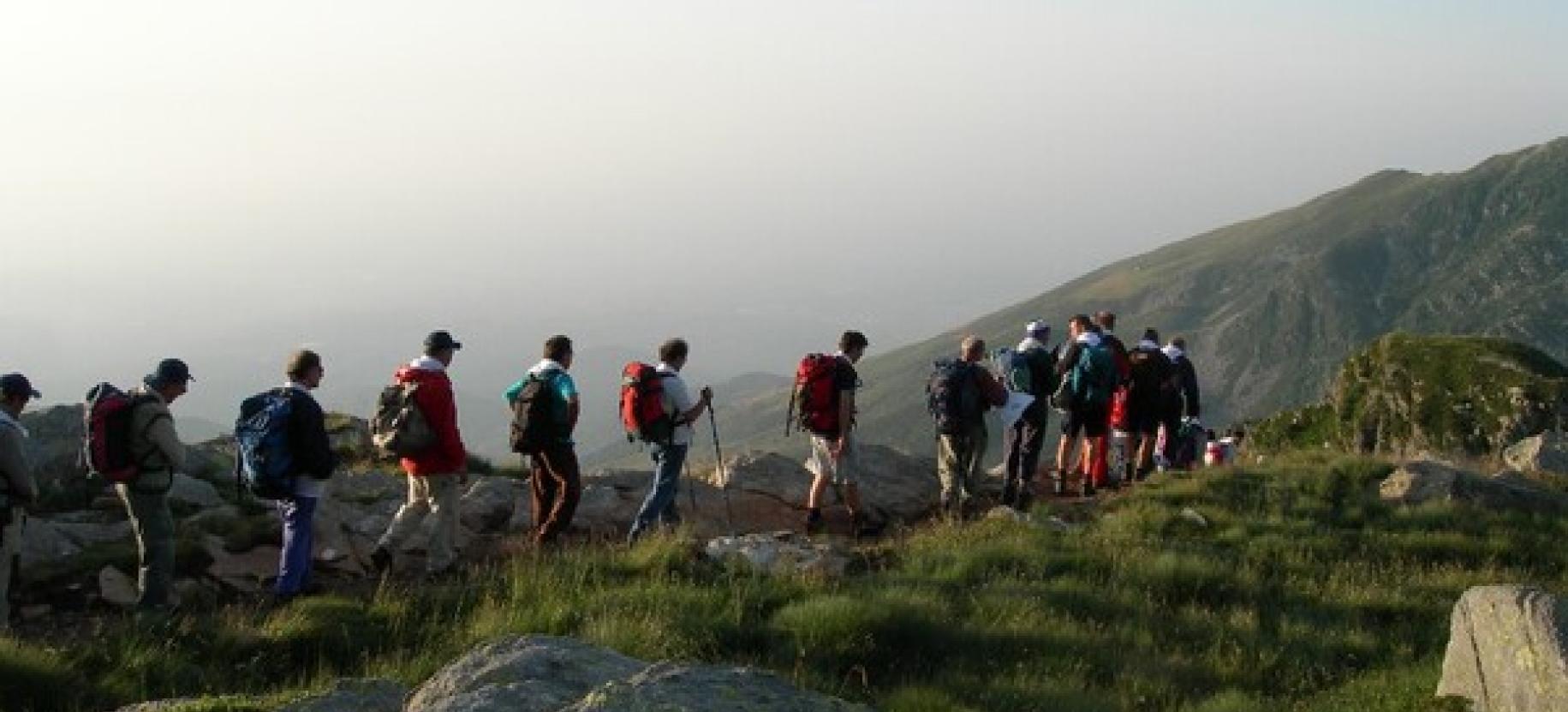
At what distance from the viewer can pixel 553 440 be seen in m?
13.1

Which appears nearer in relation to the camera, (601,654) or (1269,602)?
(601,654)

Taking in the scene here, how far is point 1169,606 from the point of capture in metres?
11.0

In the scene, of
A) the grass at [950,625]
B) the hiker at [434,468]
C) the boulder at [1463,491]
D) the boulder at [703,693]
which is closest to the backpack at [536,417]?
the hiker at [434,468]

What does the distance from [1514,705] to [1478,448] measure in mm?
22651

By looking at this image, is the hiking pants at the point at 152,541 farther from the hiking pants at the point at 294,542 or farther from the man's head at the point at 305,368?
the man's head at the point at 305,368

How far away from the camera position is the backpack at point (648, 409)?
13312 mm

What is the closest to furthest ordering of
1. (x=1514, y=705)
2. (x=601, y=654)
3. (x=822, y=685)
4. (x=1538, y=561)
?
(x=601, y=654) → (x=1514, y=705) → (x=822, y=685) → (x=1538, y=561)

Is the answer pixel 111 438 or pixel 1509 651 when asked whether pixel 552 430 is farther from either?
pixel 1509 651

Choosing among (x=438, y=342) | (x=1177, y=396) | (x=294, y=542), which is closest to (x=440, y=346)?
(x=438, y=342)

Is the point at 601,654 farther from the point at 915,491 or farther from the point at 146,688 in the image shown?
the point at 915,491

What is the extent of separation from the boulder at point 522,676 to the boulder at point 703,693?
1.06ft

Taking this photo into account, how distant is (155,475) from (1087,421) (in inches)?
453

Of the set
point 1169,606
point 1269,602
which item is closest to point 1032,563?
point 1169,606

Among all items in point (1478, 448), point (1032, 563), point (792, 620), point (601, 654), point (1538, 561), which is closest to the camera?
point (601, 654)
